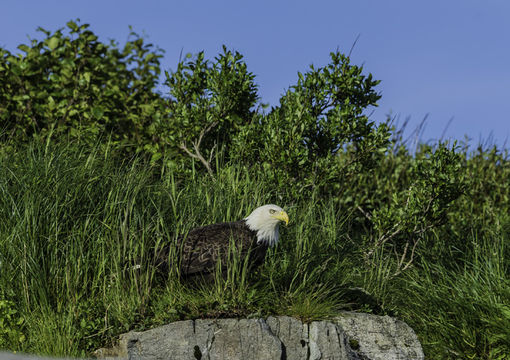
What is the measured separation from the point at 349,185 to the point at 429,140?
8.67 feet

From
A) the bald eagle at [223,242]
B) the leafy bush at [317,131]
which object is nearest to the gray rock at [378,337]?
the bald eagle at [223,242]

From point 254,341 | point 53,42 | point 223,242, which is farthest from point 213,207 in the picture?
point 53,42

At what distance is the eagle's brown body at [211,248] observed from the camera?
23.0 feet

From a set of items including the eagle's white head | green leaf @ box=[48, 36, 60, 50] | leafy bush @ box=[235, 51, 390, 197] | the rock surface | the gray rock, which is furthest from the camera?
green leaf @ box=[48, 36, 60, 50]

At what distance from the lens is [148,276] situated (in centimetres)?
702

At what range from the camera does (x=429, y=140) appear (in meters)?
13.8

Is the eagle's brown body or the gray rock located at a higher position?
the eagle's brown body

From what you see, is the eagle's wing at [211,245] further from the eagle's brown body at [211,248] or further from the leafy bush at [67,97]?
the leafy bush at [67,97]

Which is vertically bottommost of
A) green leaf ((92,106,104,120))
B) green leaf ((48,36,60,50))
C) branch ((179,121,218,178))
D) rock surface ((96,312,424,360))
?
rock surface ((96,312,424,360))

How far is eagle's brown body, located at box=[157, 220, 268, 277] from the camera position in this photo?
23.0 feet

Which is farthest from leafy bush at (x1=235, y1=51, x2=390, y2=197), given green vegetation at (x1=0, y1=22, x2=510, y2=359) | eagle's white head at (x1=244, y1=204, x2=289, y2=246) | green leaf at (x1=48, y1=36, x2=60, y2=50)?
green leaf at (x1=48, y1=36, x2=60, y2=50)

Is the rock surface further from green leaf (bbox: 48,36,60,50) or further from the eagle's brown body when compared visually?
green leaf (bbox: 48,36,60,50)

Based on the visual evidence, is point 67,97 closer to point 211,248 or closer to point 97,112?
point 97,112

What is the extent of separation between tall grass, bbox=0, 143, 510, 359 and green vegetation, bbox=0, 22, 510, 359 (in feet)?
0.09
